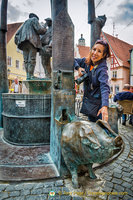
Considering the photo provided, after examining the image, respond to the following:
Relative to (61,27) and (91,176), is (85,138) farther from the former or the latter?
(61,27)

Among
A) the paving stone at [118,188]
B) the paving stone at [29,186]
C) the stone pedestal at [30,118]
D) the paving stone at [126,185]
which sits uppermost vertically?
the stone pedestal at [30,118]

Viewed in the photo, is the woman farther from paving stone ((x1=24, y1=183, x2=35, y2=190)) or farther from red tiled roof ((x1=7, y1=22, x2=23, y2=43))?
red tiled roof ((x1=7, y1=22, x2=23, y2=43))

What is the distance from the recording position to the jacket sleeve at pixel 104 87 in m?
1.97

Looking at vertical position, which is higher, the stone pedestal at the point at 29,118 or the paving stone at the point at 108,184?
the stone pedestal at the point at 29,118

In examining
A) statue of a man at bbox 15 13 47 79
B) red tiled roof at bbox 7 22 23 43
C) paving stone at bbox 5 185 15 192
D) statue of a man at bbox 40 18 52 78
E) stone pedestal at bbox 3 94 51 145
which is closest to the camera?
paving stone at bbox 5 185 15 192

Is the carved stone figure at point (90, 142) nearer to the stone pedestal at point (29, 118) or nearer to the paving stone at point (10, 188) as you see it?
the paving stone at point (10, 188)

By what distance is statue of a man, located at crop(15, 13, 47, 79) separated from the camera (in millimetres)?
3881

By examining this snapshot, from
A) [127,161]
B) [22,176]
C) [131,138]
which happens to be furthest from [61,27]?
[131,138]

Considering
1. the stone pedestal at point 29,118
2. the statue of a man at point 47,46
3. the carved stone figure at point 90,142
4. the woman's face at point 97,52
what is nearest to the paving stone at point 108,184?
the carved stone figure at point 90,142

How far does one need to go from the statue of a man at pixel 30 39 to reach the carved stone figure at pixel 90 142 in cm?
267

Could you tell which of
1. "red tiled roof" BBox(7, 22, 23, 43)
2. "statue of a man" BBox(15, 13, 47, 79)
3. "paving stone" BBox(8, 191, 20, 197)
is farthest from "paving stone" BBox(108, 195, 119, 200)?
"red tiled roof" BBox(7, 22, 23, 43)

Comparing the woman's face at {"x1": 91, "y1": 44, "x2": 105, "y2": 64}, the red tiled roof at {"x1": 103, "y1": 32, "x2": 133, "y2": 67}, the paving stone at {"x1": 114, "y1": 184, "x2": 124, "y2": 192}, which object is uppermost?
the red tiled roof at {"x1": 103, "y1": 32, "x2": 133, "y2": 67}

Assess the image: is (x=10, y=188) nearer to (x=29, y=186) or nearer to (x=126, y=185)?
(x=29, y=186)

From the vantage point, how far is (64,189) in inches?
73.2
